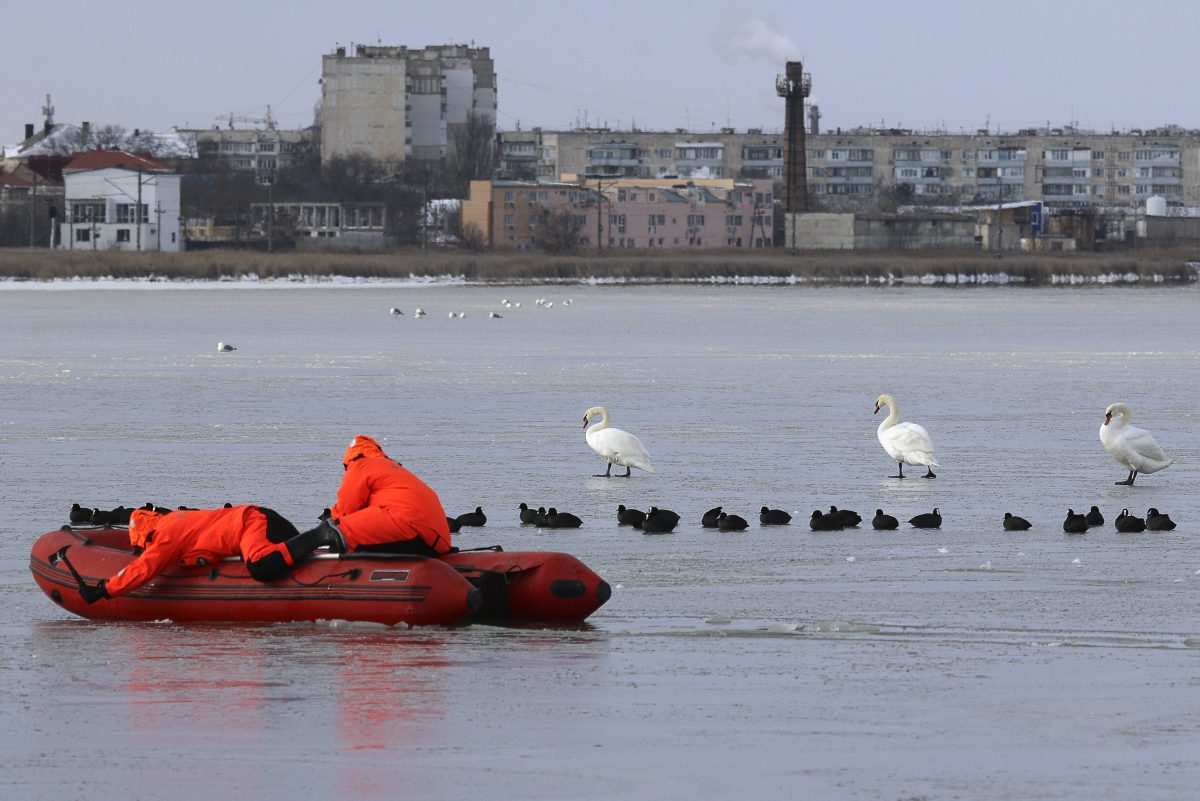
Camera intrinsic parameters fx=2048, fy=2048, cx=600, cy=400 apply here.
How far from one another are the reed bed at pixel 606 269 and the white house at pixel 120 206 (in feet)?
24.3

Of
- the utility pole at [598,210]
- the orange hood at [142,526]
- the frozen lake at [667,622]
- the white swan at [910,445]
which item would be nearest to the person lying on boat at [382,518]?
the frozen lake at [667,622]

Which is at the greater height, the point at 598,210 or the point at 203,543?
the point at 598,210

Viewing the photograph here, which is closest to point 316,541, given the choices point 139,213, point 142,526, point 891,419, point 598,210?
point 142,526

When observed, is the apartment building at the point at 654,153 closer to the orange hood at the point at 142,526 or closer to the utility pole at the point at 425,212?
the utility pole at the point at 425,212

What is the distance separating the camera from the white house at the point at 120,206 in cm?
9788

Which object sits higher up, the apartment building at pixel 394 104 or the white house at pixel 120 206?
the apartment building at pixel 394 104

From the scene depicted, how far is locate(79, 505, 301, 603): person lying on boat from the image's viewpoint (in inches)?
413

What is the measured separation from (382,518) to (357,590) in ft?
1.42

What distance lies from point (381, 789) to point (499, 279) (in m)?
76.1

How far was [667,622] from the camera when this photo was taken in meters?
10.6

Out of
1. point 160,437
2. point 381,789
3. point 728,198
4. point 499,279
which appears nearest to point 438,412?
point 160,437

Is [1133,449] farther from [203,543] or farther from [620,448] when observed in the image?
[203,543]

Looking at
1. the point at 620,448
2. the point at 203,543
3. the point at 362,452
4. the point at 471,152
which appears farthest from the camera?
the point at 471,152

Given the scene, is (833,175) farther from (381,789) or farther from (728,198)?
(381,789)
